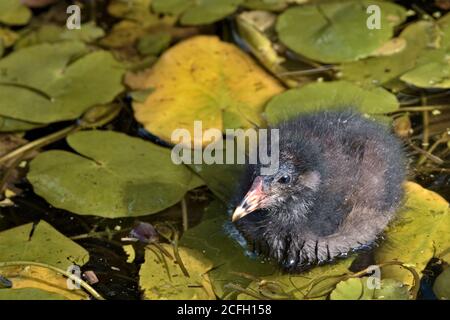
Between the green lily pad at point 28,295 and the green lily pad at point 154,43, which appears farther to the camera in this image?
the green lily pad at point 154,43

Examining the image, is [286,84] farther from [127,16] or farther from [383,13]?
[127,16]

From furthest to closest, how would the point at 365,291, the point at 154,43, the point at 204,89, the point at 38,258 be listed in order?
1. the point at 154,43
2. the point at 204,89
3. the point at 38,258
4. the point at 365,291

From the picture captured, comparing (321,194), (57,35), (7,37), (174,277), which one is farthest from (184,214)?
(7,37)

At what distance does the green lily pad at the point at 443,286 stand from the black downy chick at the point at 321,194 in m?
0.44

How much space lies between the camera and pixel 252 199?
4.17m

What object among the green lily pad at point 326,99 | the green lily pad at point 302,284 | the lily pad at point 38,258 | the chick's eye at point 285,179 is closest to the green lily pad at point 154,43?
the green lily pad at point 326,99

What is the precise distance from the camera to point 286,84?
549 centimetres

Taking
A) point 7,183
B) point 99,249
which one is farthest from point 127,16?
point 99,249

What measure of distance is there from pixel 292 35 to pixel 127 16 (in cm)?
137

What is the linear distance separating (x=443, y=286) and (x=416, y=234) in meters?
0.42

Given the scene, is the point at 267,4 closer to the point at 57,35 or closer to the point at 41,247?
the point at 57,35

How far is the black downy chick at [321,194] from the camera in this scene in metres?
4.19

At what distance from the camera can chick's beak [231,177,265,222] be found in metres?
4.16

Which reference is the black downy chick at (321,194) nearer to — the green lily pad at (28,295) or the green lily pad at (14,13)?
the green lily pad at (28,295)
